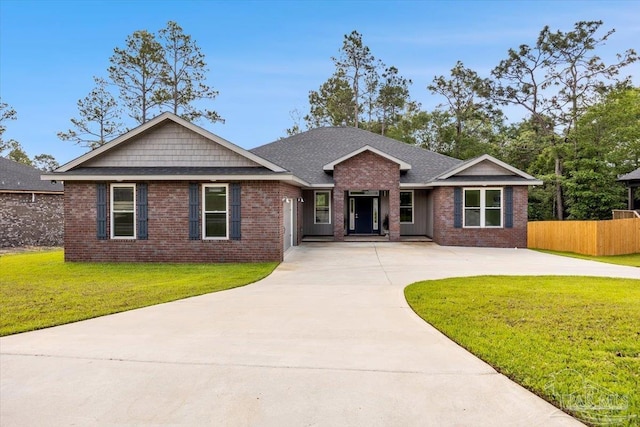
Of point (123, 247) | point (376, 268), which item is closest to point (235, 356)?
point (376, 268)

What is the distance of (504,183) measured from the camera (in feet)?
58.4

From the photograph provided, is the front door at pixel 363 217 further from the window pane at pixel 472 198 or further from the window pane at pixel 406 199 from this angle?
the window pane at pixel 472 198

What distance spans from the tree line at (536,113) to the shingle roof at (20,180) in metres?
24.6

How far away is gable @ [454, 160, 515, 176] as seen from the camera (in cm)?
1828

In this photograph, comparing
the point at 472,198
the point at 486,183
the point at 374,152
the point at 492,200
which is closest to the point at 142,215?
the point at 374,152

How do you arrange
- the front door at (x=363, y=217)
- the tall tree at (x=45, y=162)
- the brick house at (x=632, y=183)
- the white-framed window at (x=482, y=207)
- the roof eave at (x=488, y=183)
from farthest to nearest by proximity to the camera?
the tall tree at (x=45, y=162), the brick house at (x=632, y=183), the front door at (x=363, y=217), the white-framed window at (x=482, y=207), the roof eave at (x=488, y=183)

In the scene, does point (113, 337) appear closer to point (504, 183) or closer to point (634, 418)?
point (634, 418)

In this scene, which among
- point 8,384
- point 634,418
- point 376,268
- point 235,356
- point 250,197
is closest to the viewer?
point 634,418

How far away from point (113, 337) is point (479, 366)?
4762mm

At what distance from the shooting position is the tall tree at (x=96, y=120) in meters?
32.7

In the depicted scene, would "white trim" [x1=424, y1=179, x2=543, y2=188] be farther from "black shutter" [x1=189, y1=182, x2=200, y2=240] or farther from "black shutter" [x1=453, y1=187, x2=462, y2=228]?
"black shutter" [x1=189, y1=182, x2=200, y2=240]

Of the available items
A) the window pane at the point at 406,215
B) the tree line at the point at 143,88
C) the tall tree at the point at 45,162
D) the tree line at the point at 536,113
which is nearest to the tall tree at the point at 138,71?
the tree line at the point at 143,88

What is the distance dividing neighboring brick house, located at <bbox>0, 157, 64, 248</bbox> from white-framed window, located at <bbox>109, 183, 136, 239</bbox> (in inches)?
490

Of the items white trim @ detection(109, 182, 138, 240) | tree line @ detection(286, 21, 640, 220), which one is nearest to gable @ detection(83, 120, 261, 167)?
white trim @ detection(109, 182, 138, 240)
